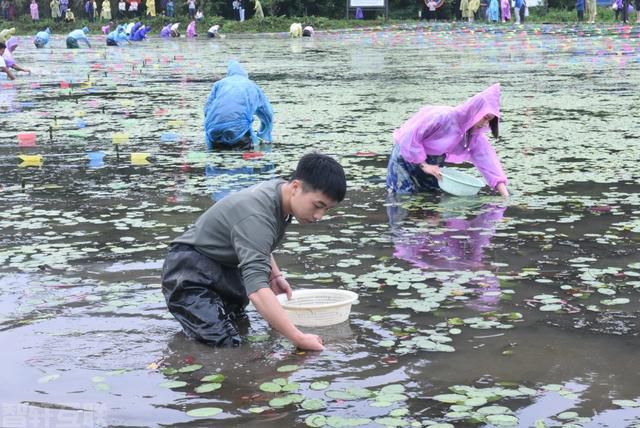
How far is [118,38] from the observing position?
4541cm

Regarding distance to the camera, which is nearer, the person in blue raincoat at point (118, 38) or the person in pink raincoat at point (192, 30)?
the person in blue raincoat at point (118, 38)

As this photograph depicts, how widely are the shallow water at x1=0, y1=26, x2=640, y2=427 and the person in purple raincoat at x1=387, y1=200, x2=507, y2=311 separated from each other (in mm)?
25

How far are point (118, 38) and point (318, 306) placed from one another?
41590 millimetres

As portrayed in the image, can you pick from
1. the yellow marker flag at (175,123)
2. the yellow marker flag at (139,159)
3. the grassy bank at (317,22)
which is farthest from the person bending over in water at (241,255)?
the grassy bank at (317,22)

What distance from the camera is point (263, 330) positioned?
19.1 feet

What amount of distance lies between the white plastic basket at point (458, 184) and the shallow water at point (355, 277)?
0.10 metres

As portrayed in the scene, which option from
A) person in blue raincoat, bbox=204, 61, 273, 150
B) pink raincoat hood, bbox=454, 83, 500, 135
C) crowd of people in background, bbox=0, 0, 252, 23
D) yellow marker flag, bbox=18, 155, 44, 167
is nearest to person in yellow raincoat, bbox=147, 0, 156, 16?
crowd of people in background, bbox=0, 0, 252, 23

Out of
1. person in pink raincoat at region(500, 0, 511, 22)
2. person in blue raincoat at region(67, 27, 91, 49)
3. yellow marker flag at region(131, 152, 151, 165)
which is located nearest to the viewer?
yellow marker flag at region(131, 152, 151, 165)

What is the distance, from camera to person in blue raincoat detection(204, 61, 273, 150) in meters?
12.5

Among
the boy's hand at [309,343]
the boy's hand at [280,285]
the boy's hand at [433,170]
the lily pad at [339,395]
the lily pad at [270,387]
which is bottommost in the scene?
the lily pad at [339,395]

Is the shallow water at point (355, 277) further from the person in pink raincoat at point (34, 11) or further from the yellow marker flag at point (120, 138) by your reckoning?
the person in pink raincoat at point (34, 11)

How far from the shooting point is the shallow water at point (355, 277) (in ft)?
15.8

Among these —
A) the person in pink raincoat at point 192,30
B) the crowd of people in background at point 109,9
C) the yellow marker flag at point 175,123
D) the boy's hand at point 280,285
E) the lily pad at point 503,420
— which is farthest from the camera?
the crowd of people in background at point 109,9

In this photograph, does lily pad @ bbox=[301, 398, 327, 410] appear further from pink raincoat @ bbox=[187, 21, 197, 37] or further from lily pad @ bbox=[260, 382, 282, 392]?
pink raincoat @ bbox=[187, 21, 197, 37]
